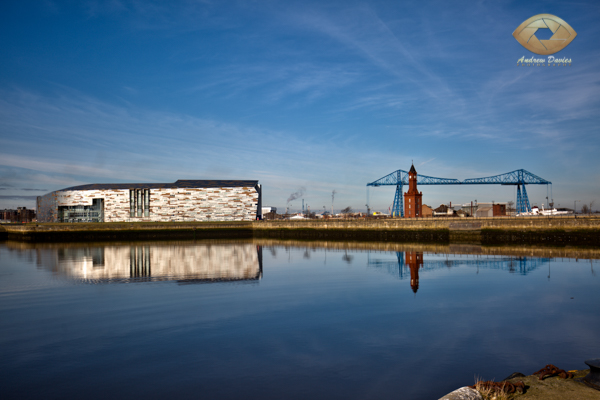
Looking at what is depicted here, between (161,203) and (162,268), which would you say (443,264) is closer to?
(162,268)

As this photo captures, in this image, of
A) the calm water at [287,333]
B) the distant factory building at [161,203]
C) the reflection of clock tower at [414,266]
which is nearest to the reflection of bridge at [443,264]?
the reflection of clock tower at [414,266]

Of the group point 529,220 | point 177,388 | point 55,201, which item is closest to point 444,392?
point 177,388

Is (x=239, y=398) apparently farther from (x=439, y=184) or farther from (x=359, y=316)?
(x=439, y=184)

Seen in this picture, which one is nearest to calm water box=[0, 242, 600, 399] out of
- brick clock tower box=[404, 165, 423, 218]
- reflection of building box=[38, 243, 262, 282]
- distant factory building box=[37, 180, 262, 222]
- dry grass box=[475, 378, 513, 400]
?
reflection of building box=[38, 243, 262, 282]

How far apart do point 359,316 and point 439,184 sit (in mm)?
125883

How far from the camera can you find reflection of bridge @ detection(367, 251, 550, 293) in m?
24.2

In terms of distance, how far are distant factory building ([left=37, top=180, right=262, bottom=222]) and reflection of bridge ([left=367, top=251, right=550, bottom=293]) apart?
6149 cm

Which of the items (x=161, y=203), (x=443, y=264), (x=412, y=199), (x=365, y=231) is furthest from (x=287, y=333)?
(x=412, y=199)

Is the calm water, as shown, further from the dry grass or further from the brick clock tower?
the brick clock tower

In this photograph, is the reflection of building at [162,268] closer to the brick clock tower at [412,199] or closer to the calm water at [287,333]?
the calm water at [287,333]

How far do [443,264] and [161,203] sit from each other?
244 feet

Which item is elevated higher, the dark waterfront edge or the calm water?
the dark waterfront edge

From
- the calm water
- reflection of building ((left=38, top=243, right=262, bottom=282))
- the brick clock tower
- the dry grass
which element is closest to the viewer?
the dry grass

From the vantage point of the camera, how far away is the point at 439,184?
13062cm
